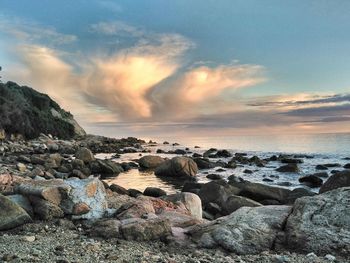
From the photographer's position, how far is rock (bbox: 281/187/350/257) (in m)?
7.51

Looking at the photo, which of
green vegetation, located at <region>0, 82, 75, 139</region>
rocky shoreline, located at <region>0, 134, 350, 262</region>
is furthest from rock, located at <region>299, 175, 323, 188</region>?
green vegetation, located at <region>0, 82, 75, 139</region>

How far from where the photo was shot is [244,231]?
8.03 m

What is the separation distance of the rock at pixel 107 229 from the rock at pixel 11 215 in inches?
64.8

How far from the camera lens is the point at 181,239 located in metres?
8.23

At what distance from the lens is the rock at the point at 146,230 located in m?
8.17

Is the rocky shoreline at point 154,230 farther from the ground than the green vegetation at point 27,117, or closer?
closer

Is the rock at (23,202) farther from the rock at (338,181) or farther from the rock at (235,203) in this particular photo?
the rock at (338,181)

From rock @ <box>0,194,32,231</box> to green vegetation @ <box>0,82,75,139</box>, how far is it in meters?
57.2

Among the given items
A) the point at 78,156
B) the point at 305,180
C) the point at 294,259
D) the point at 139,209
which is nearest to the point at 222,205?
the point at 139,209

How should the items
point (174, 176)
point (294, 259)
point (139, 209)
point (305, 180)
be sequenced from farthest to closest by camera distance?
1. point (174, 176)
2. point (305, 180)
3. point (139, 209)
4. point (294, 259)

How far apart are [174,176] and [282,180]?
833cm

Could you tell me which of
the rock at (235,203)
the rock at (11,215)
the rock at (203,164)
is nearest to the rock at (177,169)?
the rock at (203,164)

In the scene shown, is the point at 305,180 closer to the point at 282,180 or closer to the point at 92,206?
the point at 282,180

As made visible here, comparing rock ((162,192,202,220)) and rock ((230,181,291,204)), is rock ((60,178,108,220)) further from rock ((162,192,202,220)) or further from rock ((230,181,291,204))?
rock ((230,181,291,204))
